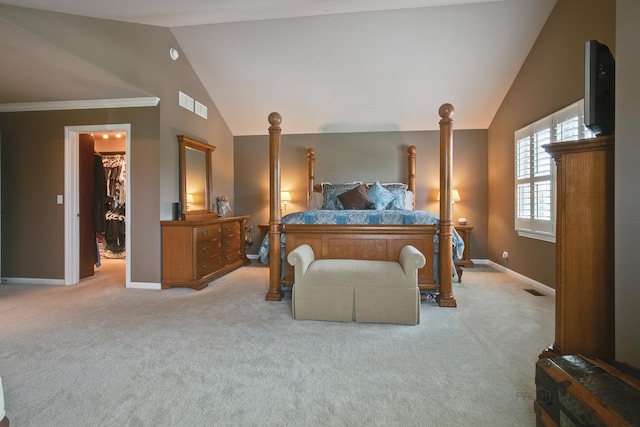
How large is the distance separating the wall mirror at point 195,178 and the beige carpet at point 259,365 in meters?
1.48

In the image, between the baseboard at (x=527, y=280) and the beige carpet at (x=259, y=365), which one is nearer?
the beige carpet at (x=259, y=365)

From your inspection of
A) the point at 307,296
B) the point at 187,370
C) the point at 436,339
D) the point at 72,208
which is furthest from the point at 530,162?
the point at 72,208

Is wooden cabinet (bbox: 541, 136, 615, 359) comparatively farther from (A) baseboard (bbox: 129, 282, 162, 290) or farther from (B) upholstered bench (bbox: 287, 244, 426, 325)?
(A) baseboard (bbox: 129, 282, 162, 290)

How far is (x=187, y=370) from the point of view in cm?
182

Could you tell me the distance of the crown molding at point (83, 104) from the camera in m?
3.66

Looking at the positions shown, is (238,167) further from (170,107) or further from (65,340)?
(65,340)

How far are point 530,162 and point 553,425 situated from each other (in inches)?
137

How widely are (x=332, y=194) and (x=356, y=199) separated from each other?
1.83 feet

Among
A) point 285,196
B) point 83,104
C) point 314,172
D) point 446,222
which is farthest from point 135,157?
point 446,222

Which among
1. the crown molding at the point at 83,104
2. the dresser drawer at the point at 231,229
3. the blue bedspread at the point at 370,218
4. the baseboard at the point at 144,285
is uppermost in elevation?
the crown molding at the point at 83,104

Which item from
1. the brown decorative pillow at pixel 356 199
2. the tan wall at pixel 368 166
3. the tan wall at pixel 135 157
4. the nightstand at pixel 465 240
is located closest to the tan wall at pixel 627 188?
the brown decorative pillow at pixel 356 199

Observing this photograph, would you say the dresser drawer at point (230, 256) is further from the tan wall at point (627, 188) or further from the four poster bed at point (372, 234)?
the tan wall at point (627, 188)

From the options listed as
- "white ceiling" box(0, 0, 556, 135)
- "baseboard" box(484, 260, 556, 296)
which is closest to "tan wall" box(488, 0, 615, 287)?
"baseboard" box(484, 260, 556, 296)

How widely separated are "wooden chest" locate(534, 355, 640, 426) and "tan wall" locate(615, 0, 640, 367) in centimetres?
28
